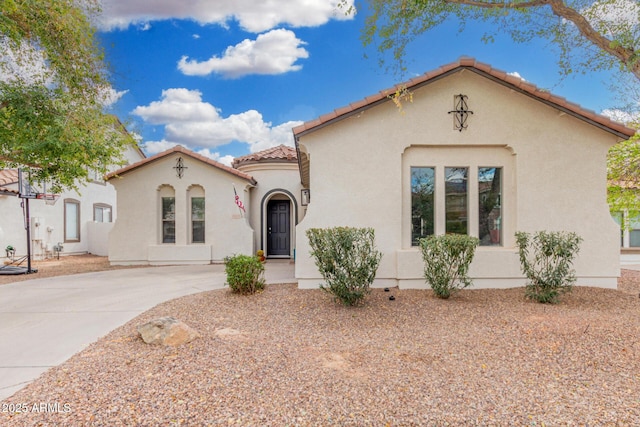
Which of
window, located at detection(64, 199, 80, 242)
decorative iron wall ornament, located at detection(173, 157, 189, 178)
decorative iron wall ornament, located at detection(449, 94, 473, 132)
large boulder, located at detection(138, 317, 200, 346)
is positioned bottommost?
large boulder, located at detection(138, 317, 200, 346)

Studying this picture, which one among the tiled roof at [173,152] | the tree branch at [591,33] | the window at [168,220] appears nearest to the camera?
the tree branch at [591,33]

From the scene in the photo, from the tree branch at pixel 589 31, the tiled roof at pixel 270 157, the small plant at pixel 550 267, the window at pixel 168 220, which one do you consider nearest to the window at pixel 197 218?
the window at pixel 168 220

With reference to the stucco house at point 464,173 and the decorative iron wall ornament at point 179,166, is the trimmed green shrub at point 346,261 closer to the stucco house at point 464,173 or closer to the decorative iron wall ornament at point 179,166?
the stucco house at point 464,173

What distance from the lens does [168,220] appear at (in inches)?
492

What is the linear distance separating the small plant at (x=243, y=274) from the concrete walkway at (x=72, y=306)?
1313 mm

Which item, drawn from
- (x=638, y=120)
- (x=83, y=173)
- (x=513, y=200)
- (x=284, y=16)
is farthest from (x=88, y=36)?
(x=638, y=120)

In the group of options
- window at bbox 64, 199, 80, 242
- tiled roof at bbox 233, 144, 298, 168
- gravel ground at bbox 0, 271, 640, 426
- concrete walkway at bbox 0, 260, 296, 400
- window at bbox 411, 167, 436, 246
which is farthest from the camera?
window at bbox 64, 199, 80, 242

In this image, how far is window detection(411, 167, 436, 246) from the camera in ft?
25.8

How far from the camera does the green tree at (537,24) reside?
6.27m

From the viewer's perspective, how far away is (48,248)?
15.5 m

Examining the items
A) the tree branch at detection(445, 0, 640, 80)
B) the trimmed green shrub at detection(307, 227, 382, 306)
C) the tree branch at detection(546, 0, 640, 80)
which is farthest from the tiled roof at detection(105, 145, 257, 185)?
the tree branch at detection(546, 0, 640, 80)

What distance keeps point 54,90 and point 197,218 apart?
5777 mm

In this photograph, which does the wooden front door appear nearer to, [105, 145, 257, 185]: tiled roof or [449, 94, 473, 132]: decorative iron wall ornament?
[105, 145, 257, 185]: tiled roof

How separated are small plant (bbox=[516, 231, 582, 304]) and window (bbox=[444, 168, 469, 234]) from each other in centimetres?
133
